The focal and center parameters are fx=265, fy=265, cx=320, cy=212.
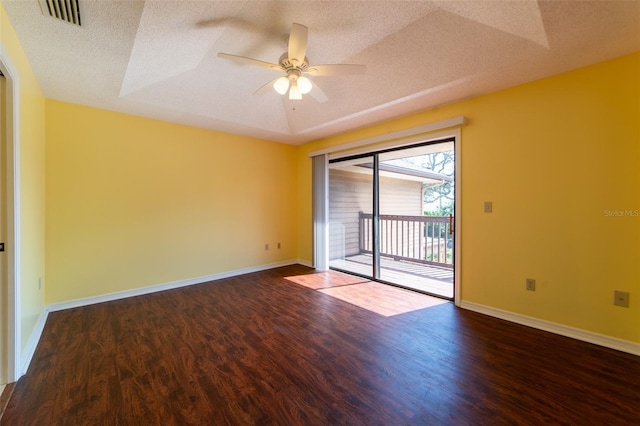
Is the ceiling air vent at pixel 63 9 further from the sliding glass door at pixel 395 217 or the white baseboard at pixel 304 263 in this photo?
the white baseboard at pixel 304 263

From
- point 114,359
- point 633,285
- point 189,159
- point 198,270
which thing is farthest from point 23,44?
point 633,285

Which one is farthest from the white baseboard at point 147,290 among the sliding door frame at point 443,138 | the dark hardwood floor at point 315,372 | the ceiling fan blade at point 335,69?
the ceiling fan blade at point 335,69

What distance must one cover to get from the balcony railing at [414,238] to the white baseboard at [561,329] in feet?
5.10

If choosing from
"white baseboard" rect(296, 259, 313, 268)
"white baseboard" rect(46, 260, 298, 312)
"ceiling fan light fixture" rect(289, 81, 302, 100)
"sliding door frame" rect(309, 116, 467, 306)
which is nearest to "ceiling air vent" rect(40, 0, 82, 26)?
"ceiling fan light fixture" rect(289, 81, 302, 100)

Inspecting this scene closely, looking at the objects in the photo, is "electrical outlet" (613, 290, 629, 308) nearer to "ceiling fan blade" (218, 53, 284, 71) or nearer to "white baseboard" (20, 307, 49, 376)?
"ceiling fan blade" (218, 53, 284, 71)

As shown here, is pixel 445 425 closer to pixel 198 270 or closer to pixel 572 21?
pixel 572 21

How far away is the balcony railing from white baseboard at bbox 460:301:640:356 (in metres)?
1.55

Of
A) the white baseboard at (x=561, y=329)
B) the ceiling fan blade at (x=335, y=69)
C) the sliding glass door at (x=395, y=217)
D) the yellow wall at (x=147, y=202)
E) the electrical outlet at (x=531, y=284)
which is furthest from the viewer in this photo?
the sliding glass door at (x=395, y=217)

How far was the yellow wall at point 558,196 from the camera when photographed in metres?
2.17

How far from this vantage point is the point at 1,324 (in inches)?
70.4

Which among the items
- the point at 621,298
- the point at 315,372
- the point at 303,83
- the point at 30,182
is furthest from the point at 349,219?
the point at 30,182

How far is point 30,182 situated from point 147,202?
4.45 ft

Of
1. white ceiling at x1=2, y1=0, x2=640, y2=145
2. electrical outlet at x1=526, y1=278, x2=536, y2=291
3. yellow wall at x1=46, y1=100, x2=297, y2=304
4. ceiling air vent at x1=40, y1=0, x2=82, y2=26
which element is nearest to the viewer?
ceiling air vent at x1=40, y1=0, x2=82, y2=26

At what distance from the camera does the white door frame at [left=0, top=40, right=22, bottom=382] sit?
5.88 feet
